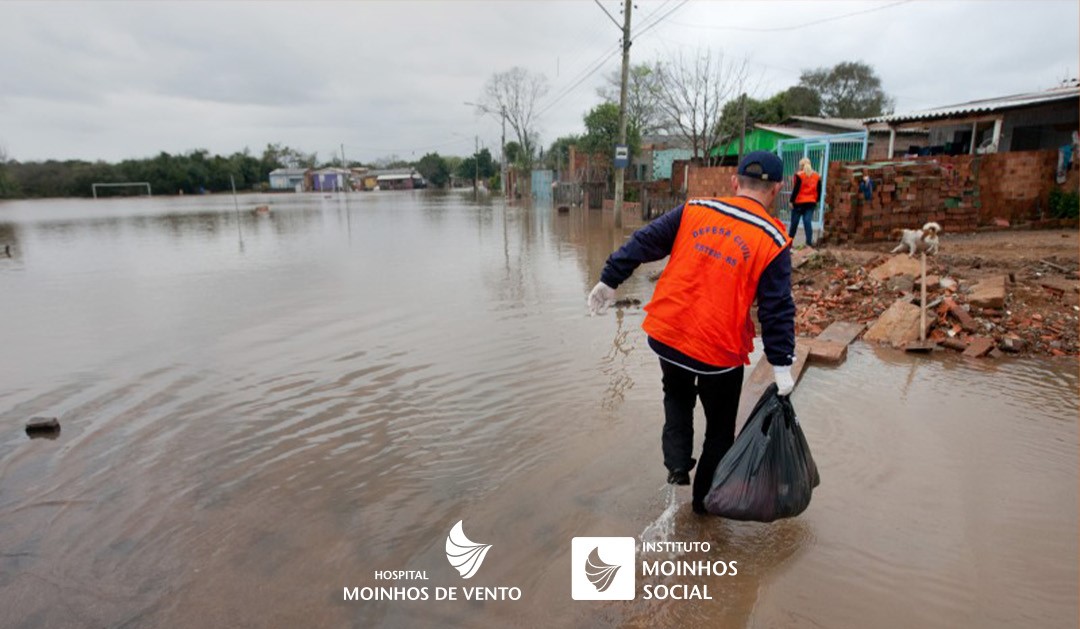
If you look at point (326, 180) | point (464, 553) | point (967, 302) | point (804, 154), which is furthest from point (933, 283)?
point (326, 180)

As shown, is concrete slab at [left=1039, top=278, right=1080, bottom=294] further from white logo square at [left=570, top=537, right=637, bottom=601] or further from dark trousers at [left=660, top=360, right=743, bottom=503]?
white logo square at [left=570, top=537, right=637, bottom=601]

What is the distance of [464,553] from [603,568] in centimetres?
67

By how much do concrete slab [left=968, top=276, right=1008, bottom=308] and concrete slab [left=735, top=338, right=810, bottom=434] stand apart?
199 centimetres

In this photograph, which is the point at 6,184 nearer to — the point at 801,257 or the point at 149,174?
the point at 149,174

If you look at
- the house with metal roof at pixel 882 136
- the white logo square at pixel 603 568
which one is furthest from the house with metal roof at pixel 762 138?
the white logo square at pixel 603 568

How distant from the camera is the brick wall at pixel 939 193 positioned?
10359 mm

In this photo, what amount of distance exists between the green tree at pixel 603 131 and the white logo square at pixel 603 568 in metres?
29.5

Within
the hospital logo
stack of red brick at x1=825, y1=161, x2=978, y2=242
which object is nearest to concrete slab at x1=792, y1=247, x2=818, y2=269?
stack of red brick at x1=825, y1=161, x2=978, y2=242

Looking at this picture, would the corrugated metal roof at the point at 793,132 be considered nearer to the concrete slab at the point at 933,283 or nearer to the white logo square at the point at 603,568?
the concrete slab at the point at 933,283

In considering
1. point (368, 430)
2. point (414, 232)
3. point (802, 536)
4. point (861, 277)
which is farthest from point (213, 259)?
point (802, 536)

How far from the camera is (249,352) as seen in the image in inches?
248

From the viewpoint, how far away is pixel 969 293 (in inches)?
245

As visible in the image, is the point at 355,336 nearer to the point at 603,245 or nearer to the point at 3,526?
the point at 3,526

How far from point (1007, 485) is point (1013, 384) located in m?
1.96
